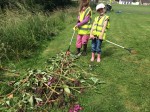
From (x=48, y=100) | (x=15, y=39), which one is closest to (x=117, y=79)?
(x=48, y=100)

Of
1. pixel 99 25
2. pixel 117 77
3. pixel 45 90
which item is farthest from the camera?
pixel 99 25

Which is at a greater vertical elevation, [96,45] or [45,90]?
[96,45]

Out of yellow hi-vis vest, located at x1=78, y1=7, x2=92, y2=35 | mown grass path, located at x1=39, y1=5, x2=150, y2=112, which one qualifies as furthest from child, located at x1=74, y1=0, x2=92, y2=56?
mown grass path, located at x1=39, y1=5, x2=150, y2=112

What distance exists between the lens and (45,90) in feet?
18.9

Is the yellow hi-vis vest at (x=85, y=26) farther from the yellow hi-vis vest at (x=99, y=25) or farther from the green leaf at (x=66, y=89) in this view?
the green leaf at (x=66, y=89)

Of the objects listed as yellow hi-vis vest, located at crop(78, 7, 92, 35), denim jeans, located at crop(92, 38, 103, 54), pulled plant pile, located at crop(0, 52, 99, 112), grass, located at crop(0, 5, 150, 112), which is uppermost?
yellow hi-vis vest, located at crop(78, 7, 92, 35)

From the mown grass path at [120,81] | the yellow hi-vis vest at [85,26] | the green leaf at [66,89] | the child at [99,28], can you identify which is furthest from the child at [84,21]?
the green leaf at [66,89]

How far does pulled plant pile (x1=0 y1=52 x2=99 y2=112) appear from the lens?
17.5ft

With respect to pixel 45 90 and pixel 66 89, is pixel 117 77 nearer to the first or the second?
pixel 66 89

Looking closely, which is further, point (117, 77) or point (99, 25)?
point (99, 25)

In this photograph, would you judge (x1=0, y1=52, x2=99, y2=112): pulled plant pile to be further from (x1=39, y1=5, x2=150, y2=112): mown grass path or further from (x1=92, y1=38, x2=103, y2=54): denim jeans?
(x1=92, y1=38, x2=103, y2=54): denim jeans

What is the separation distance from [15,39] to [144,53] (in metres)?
4.67

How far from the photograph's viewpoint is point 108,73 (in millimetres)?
7426

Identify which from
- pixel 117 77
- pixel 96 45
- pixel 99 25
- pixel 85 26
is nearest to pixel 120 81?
pixel 117 77
